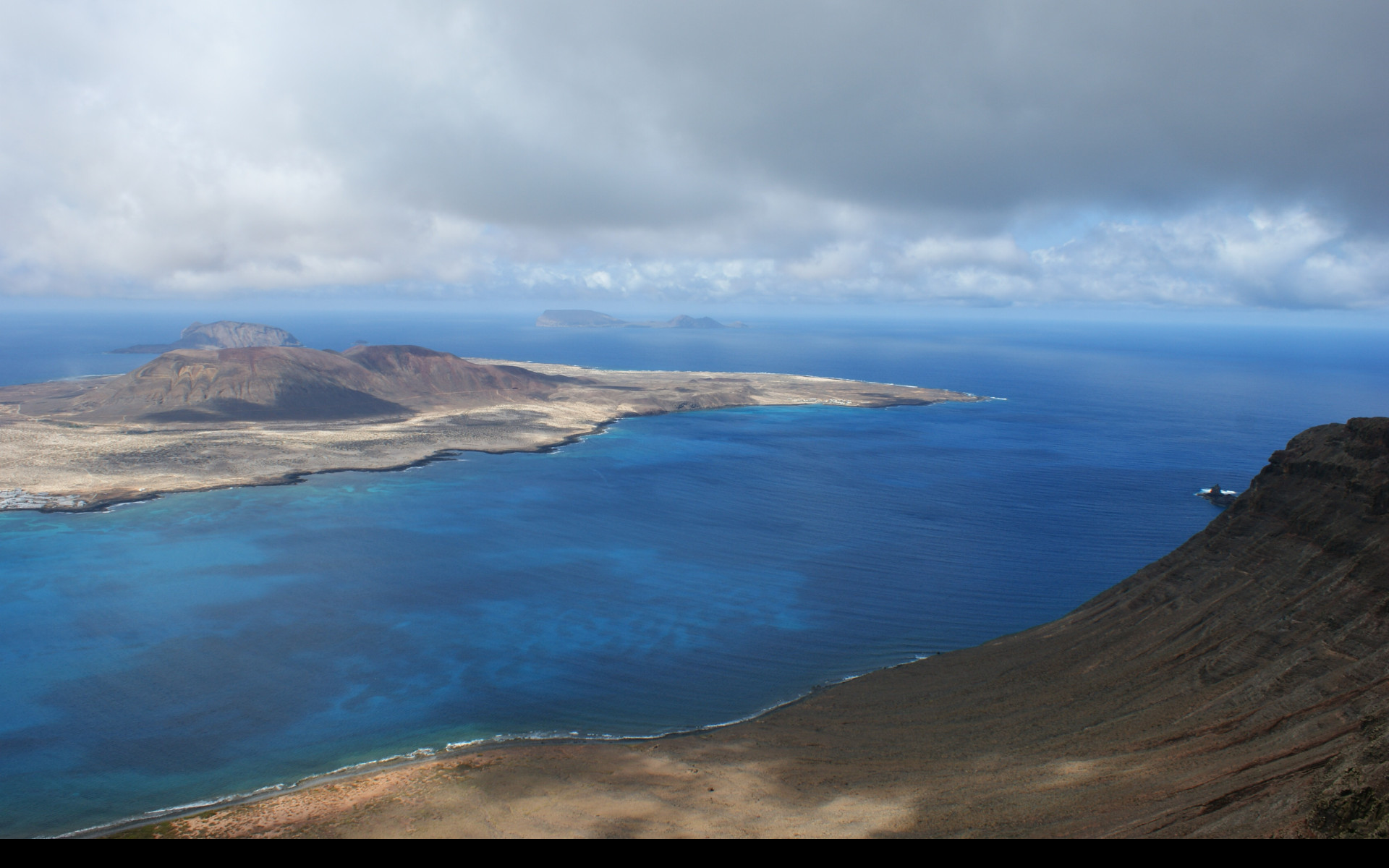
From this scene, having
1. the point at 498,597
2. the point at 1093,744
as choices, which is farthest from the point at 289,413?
the point at 1093,744

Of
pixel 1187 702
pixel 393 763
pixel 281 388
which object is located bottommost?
pixel 393 763

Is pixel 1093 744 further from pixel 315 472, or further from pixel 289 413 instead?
pixel 289 413

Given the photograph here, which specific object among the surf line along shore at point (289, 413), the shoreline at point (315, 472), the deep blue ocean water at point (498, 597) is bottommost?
the deep blue ocean water at point (498, 597)

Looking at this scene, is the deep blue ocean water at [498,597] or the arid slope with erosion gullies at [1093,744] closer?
the arid slope with erosion gullies at [1093,744]

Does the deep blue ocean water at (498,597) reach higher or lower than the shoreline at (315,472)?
lower

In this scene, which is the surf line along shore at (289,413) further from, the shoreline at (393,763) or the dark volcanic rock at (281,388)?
the shoreline at (393,763)

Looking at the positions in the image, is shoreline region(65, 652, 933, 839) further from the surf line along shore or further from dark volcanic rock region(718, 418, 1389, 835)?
the surf line along shore

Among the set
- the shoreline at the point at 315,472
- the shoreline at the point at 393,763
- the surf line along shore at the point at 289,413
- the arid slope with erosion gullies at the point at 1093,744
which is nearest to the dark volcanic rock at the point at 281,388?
the surf line along shore at the point at 289,413
